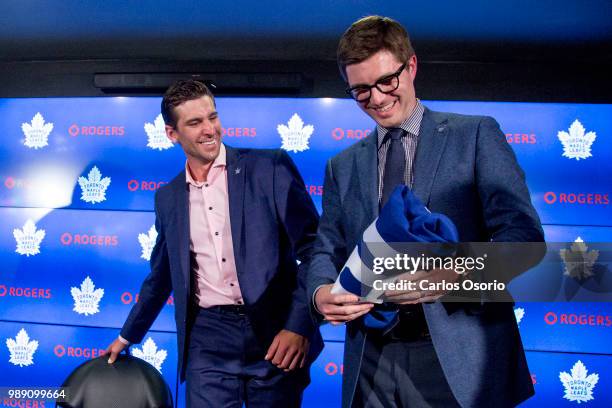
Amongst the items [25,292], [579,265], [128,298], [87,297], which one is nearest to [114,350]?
[579,265]

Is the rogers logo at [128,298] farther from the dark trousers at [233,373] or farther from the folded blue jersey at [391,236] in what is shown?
the folded blue jersey at [391,236]

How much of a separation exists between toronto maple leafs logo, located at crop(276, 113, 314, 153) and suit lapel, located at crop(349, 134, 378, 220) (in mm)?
2547

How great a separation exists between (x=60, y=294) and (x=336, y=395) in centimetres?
206

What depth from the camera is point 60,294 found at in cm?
433

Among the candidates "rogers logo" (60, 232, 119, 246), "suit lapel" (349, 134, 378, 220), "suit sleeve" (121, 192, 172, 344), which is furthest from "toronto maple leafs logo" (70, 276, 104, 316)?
"suit lapel" (349, 134, 378, 220)

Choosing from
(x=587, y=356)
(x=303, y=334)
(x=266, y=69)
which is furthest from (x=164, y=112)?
(x=587, y=356)

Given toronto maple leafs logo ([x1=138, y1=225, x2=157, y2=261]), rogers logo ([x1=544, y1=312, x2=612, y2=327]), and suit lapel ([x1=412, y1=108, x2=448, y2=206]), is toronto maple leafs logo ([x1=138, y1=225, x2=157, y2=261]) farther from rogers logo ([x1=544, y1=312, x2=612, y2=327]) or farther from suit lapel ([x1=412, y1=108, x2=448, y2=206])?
suit lapel ([x1=412, y1=108, x2=448, y2=206])

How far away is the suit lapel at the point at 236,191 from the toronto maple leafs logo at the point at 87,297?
226 centimetres

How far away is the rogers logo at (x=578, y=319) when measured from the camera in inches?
157

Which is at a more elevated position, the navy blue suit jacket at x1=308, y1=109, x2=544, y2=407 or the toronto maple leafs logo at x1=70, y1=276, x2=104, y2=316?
the toronto maple leafs logo at x1=70, y1=276, x2=104, y2=316

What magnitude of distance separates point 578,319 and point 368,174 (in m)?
2.98

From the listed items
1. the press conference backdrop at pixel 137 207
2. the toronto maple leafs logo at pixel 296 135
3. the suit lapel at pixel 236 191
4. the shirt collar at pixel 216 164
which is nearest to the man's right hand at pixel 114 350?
the suit lapel at pixel 236 191

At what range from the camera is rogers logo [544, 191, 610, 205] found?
13.3 feet

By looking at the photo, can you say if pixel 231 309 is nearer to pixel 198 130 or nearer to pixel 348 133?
pixel 198 130
